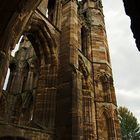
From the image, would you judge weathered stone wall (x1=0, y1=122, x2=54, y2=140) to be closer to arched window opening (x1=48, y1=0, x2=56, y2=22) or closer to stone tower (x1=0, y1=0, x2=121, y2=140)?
stone tower (x1=0, y1=0, x2=121, y2=140)

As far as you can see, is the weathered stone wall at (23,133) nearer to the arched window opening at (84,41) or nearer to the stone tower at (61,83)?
the stone tower at (61,83)

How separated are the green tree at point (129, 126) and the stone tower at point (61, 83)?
39.1ft

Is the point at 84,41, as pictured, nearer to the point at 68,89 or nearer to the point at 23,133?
the point at 68,89

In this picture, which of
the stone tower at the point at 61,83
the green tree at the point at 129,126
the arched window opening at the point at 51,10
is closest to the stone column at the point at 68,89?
the stone tower at the point at 61,83

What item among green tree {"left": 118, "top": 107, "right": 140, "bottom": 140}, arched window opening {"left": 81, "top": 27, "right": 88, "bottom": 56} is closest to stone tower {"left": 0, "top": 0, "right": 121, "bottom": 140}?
arched window opening {"left": 81, "top": 27, "right": 88, "bottom": 56}

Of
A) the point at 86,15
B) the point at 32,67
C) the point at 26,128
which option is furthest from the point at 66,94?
the point at 86,15

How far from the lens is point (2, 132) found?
5922 mm

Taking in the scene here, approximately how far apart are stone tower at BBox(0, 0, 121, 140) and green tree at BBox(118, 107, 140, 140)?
1191 centimetres

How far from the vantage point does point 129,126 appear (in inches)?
930

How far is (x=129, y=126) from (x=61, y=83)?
17589 millimetres

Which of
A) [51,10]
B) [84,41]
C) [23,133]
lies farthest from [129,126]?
[23,133]

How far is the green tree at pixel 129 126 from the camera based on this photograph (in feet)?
75.8

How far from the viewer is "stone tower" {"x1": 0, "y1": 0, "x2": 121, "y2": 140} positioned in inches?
296

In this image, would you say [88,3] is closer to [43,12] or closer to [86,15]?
[86,15]
